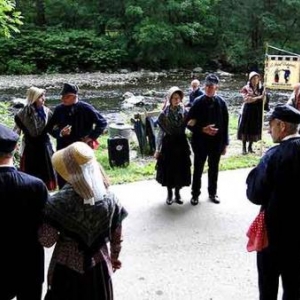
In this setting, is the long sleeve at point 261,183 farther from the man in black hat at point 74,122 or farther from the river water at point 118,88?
the river water at point 118,88

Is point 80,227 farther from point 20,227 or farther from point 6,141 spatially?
point 6,141

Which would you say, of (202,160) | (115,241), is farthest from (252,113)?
(115,241)

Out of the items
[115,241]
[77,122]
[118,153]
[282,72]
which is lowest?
[118,153]

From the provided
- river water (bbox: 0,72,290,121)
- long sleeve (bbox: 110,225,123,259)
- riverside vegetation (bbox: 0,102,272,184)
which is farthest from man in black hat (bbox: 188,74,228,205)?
river water (bbox: 0,72,290,121)

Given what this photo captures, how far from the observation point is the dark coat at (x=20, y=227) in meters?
2.66

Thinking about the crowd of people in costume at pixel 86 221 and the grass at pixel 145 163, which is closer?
the crowd of people in costume at pixel 86 221

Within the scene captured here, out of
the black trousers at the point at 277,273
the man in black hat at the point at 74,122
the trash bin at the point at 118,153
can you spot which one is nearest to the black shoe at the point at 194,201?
the man in black hat at the point at 74,122

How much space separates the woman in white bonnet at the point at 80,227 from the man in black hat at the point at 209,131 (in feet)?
9.41

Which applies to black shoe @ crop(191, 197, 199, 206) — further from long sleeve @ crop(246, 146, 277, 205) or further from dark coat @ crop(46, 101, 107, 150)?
long sleeve @ crop(246, 146, 277, 205)

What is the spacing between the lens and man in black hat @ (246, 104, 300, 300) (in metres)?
3.01

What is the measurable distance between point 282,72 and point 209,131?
10.3 feet

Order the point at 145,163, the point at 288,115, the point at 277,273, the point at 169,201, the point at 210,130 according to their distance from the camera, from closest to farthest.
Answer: the point at 288,115
the point at 277,273
the point at 210,130
the point at 169,201
the point at 145,163

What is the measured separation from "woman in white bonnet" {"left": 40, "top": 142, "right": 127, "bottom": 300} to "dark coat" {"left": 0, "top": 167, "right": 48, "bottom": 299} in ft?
0.32

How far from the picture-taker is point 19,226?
2.74 m
